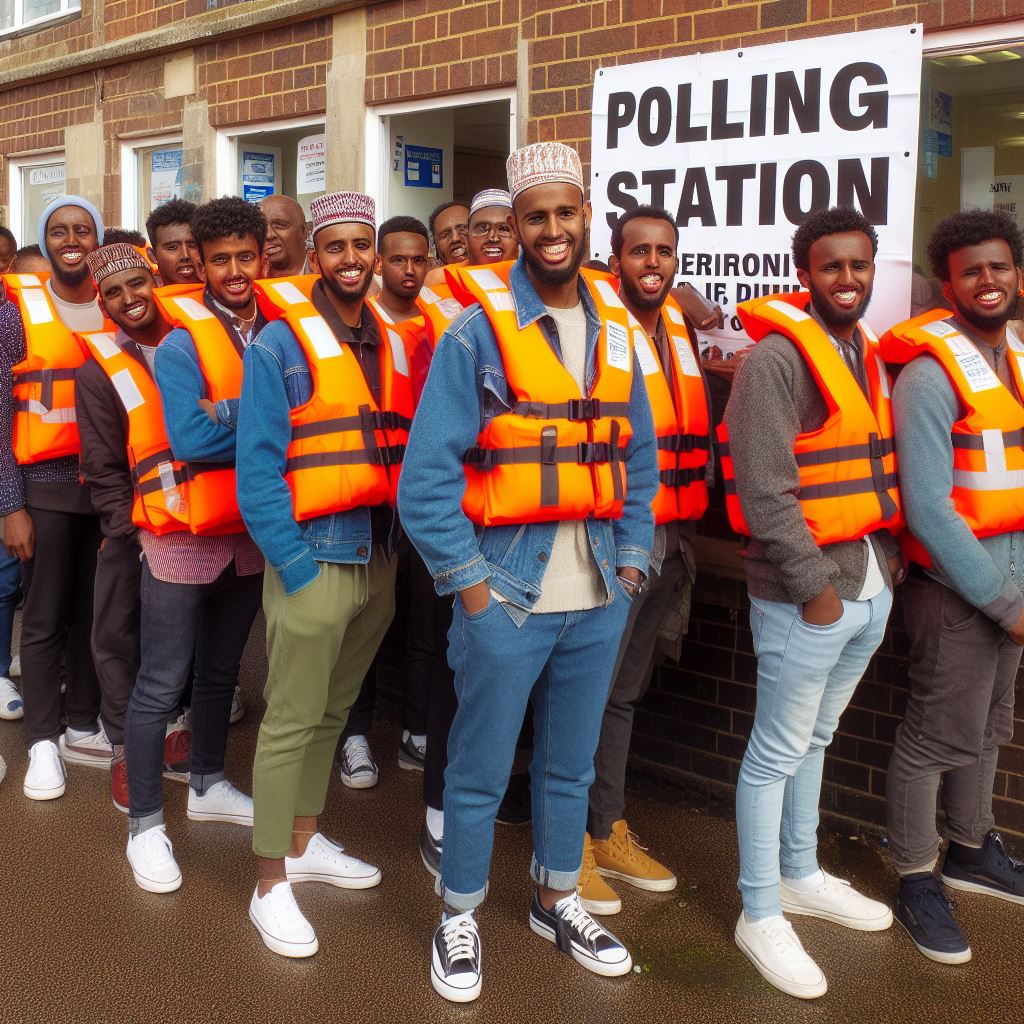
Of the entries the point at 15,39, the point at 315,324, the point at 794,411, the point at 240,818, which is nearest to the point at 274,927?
the point at 240,818

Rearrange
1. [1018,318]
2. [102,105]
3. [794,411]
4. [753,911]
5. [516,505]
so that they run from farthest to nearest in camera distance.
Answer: [102,105] < [1018,318] < [753,911] < [794,411] < [516,505]

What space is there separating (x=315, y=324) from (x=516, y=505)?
0.94 meters

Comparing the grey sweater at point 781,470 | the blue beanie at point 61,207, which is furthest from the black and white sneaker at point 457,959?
the blue beanie at point 61,207

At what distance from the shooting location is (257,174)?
25.0ft

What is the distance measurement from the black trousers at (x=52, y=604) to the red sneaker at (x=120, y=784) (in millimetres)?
550

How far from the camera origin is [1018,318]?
422 centimetres

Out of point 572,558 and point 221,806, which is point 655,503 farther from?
point 221,806

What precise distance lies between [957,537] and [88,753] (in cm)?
375

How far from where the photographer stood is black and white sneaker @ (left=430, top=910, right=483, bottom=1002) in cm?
337

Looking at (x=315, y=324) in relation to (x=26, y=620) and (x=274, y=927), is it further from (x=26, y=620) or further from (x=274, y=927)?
(x=26, y=620)

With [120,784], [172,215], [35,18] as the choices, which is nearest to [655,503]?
[120,784]

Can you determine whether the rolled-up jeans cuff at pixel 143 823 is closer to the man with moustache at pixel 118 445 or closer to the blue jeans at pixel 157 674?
the blue jeans at pixel 157 674

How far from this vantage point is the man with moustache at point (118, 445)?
4.18m

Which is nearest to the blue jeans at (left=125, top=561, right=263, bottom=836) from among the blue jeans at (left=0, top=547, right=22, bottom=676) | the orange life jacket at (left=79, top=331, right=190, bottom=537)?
the orange life jacket at (left=79, top=331, right=190, bottom=537)
